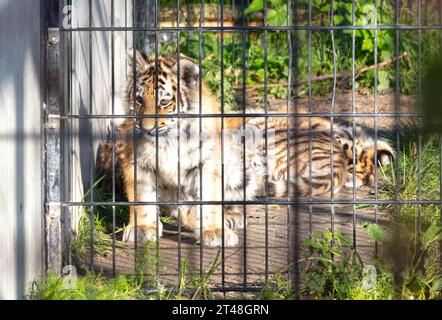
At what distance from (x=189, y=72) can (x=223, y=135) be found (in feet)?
2.85

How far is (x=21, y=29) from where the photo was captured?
326 cm

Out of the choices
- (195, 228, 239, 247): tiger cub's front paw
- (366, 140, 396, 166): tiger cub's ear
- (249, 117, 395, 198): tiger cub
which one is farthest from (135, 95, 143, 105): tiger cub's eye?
(366, 140, 396, 166): tiger cub's ear

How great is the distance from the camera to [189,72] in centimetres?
498

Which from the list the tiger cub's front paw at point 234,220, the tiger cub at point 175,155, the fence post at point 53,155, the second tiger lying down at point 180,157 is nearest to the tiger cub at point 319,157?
the second tiger lying down at point 180,157

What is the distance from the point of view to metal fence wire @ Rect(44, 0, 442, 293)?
3.54 meters

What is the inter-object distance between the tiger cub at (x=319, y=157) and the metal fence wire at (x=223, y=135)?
25 mm

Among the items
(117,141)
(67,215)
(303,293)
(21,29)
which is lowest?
(303,293)

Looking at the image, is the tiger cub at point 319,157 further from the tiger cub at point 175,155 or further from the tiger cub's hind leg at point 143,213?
Result: the tiger cub's hind leg at point 143,213

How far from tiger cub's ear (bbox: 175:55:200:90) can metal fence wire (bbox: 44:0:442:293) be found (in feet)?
0.05

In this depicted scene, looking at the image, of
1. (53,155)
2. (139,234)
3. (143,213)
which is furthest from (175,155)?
(53,155)
